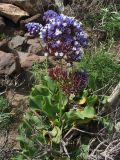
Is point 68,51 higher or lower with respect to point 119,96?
higher

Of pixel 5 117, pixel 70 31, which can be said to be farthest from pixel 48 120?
pixel 70 31

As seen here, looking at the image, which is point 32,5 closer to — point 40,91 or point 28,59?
point 28,59

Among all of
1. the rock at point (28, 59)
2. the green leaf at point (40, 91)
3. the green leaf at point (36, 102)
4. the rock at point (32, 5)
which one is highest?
the rock at point (32, 5)

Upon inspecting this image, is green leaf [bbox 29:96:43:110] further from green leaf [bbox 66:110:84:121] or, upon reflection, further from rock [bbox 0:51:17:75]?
rock [bbox 0:51:17:75]

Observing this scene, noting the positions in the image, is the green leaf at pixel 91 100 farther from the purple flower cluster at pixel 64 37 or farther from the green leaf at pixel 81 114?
the purple flower cluster at pixel 64 37

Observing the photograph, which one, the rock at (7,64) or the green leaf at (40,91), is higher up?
the green leaf at (40,91)

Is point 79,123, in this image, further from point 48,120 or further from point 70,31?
point 70,31

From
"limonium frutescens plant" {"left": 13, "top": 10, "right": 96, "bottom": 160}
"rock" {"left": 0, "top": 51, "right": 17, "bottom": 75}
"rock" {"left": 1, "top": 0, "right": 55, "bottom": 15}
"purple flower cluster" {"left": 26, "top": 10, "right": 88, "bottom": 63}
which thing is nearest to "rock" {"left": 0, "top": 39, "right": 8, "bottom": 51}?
"rock" {"left": 0, "top": 51, "right": 17, "bottom": 75}

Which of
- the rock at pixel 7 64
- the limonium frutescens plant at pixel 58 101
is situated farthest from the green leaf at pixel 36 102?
the rock at pixel 7 64
